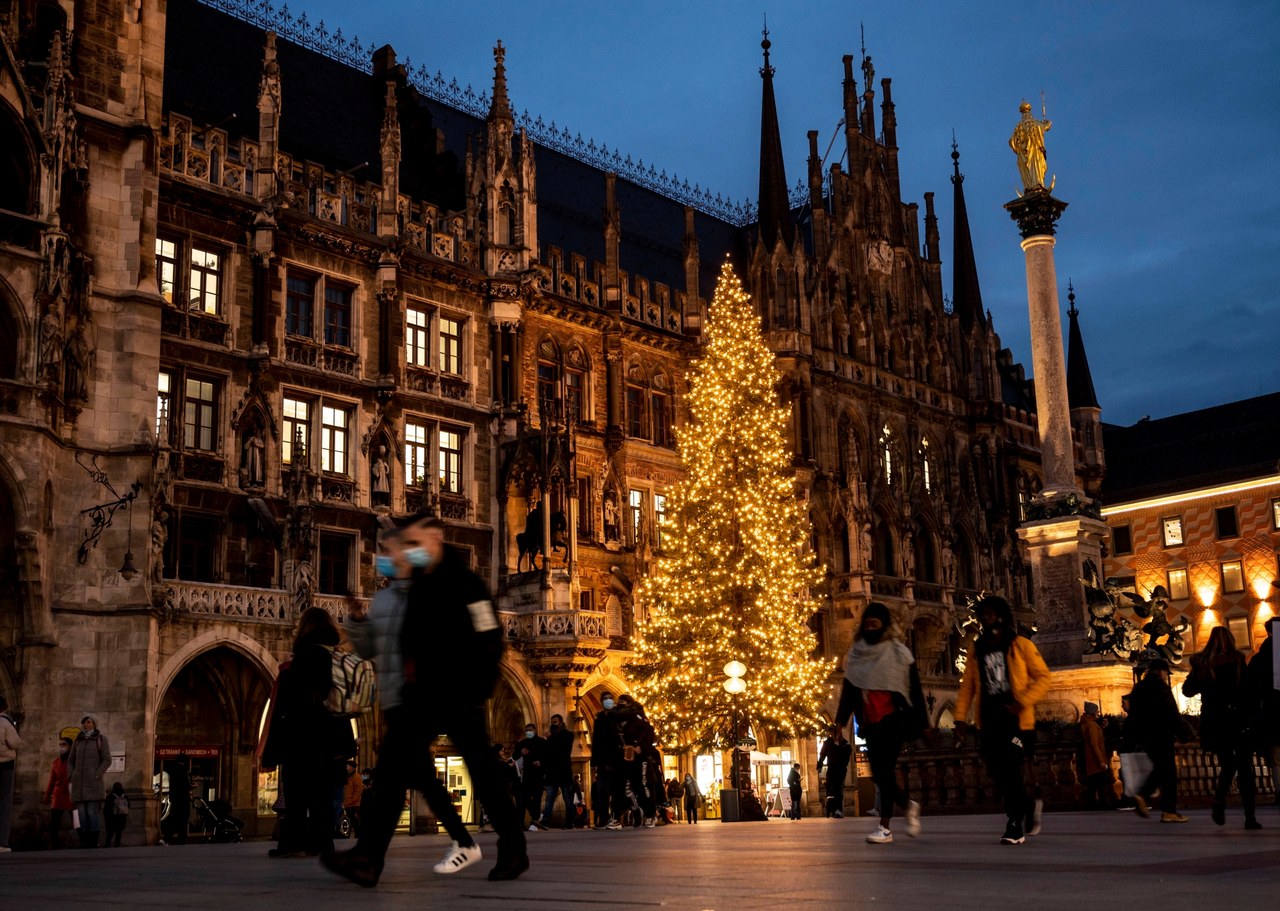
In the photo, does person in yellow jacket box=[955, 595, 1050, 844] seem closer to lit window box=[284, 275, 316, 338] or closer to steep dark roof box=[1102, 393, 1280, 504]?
lit window box=[284, 275, 316, 338]

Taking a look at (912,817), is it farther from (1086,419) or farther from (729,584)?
(1086,419)

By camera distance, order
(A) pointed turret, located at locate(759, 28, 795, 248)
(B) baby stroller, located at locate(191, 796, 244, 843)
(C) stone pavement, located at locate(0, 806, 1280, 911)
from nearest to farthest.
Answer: (C) stone pavement, located at locate(0, 806, 1280, 911)
(B) baby stroller, located at locate(191, 796, 244, 843)
(A) pointed turret, located at locate(759, 28, 795, 248)

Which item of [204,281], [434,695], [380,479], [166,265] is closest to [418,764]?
[434,695]

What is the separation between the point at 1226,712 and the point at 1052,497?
15935 mm

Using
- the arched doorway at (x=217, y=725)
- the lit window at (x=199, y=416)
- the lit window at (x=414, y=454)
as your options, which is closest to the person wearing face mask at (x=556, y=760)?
the arched doorway at (x=217, y=725)

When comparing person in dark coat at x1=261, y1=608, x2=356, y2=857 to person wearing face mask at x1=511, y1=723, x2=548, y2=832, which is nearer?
person in dark coat at x1=261, y1=608, x2=356, y2=857

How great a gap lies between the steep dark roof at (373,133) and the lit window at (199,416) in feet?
20.4

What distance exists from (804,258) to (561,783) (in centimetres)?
2597

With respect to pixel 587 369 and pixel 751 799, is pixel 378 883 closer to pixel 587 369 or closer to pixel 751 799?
pixel 751 799

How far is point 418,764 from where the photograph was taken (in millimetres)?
7246

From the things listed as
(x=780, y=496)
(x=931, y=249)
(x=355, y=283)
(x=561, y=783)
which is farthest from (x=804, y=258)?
(x=561, y=783)

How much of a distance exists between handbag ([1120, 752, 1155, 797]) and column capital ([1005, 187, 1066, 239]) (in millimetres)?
15092

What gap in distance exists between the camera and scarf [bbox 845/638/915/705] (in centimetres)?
1120

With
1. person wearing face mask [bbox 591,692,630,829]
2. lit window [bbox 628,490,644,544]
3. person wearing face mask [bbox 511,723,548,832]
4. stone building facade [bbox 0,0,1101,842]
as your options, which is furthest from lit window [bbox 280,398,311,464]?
person wearing face mask [bbox 591,692,630,829]
